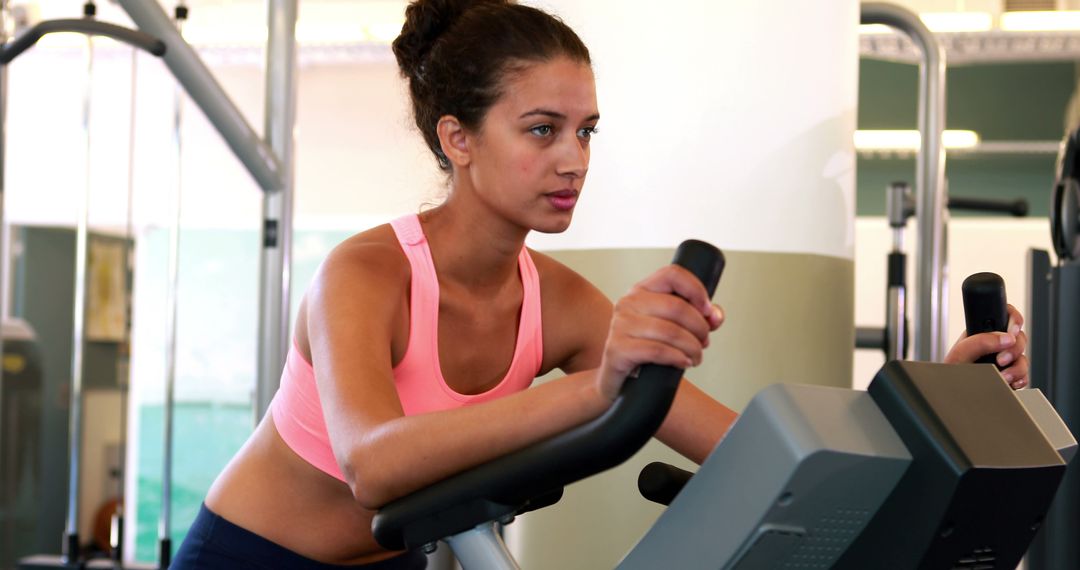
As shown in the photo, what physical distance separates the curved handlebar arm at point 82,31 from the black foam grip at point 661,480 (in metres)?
1.39

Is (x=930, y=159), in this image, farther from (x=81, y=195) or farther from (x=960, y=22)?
(x=960, y=22)

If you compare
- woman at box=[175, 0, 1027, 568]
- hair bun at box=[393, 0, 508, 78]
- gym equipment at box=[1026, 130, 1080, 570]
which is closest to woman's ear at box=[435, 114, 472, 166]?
woman at box=[175, 0, 1027, 568]

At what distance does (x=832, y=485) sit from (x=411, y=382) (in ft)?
1.87

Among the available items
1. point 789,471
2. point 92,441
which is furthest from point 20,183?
point 789,471

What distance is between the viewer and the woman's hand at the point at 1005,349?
109 centimetres

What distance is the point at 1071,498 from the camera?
2039 mm

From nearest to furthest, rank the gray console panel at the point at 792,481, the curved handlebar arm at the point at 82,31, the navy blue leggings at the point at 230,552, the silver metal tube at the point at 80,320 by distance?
1. the gray console panel at the point at 792,481
2. the navy blue leggings at the point at 230,552
3. the curved handlebar arm at the point at 82,31
4. the silver metal tube at the point at 80,320

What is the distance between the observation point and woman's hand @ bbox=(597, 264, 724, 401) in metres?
0.74

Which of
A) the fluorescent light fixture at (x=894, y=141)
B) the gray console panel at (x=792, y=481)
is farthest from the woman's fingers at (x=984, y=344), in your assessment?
the fluorescent light fixture at (x=894, y=141)

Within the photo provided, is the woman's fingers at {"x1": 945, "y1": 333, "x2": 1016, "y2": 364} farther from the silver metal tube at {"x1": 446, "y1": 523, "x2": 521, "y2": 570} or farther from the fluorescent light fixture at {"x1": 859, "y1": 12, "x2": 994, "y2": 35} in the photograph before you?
the fluorescent light fixture at {"x1": 859, "y1": 12, "x2": 994, "y2": 35}

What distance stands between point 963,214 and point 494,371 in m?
6.17

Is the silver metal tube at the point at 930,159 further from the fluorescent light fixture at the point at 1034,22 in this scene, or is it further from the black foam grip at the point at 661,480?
the fluorescent light fixture at the point at 1034,22

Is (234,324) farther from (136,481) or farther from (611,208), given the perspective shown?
(611,208)

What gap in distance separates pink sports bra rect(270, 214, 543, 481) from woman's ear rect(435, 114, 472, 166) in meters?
0.08
